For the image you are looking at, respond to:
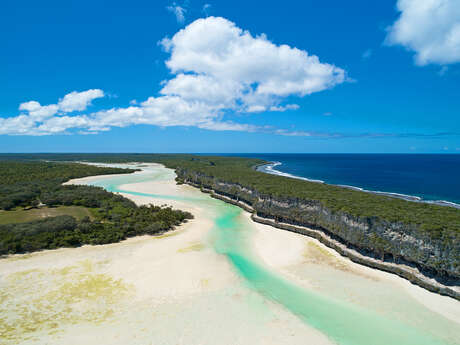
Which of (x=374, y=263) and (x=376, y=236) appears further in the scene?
(x=376, y=236)

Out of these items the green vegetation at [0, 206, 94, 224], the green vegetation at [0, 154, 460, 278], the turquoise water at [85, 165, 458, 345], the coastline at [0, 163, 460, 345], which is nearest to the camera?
the coastline at [0, 163, 460, 345]

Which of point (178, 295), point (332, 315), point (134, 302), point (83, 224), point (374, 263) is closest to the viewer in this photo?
point (332, 315)

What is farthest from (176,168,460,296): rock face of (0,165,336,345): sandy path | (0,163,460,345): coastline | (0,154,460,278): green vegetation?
(0,165,336,345): sandy path

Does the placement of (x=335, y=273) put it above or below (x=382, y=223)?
below

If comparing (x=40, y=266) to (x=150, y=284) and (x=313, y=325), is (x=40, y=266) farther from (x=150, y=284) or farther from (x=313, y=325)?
(x=313, y=325)

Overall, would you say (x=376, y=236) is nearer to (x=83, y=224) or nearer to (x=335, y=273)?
(x=335, y=273)

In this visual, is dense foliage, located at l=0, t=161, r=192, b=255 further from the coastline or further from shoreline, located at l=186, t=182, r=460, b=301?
shoreline, located at l=186, t=182, r=460, b=301

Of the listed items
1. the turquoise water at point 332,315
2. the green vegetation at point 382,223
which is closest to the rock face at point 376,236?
the green vegetation at point 382,223

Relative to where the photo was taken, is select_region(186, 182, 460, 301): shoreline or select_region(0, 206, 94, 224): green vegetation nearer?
select_region(186, 182, 460, 301): shoreline

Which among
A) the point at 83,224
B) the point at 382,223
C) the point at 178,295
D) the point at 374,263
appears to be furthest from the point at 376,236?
the point at 83,224
